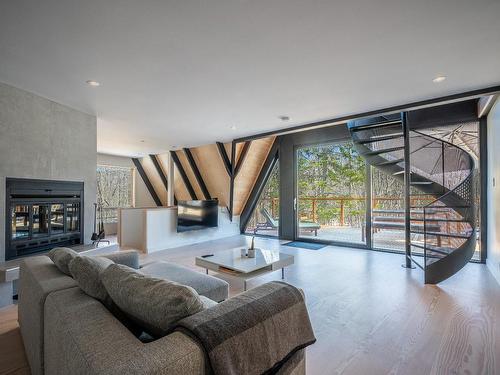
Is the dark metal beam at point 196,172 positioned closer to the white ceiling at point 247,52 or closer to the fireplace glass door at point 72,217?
the white ceiling at point 247,52

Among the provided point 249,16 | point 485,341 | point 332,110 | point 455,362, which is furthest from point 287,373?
point 332,110

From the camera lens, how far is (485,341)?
2.03 metres

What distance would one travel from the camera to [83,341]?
941 millimetres

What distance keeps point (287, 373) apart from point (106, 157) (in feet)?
26.1

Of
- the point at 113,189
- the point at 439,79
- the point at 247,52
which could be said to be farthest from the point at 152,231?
the point at 439,79

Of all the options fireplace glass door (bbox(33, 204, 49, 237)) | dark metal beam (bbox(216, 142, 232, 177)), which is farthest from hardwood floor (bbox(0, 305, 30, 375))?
dark metal beam (bbox(216, 142, 232, 177))

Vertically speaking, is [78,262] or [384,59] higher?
[384,59]

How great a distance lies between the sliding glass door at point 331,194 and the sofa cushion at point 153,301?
4.86m

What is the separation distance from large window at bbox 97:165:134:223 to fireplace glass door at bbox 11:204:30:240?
4524 mm

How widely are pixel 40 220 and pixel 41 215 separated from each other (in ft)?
0.21

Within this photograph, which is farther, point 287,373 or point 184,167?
point 184,167

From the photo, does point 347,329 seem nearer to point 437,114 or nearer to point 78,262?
point 78,262

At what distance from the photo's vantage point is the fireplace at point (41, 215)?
298 centimetres

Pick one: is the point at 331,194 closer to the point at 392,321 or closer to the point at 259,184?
the point at 259,184
